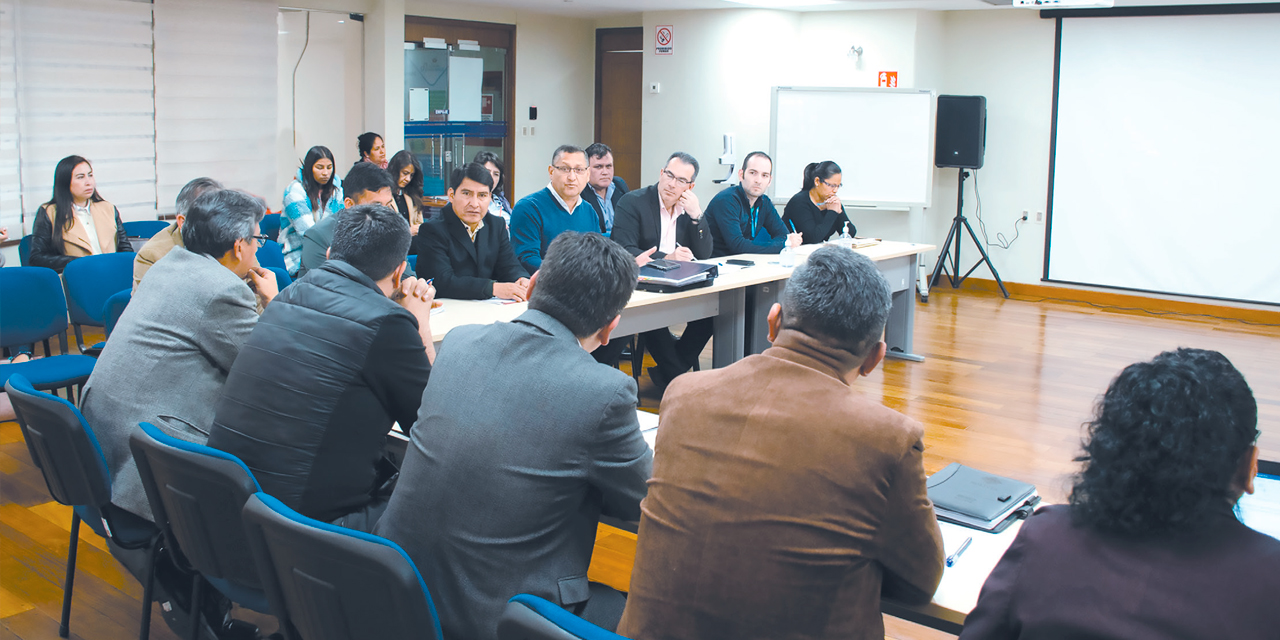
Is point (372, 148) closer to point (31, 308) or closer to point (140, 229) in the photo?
point (140, 229)

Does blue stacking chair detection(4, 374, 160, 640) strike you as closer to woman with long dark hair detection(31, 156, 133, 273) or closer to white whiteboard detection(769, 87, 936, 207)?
woman with long dark hair detection(31, 156, 133, 273)

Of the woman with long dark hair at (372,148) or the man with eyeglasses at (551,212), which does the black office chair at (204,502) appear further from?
the woman with long dark hair at (372,148)

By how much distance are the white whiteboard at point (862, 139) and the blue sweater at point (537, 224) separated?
424cm

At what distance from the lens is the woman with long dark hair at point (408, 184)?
6672 mm

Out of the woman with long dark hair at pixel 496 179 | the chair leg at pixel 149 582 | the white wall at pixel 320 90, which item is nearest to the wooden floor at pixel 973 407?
the chair leg at pixel 149 582

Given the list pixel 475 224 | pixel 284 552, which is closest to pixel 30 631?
pixel 284 552

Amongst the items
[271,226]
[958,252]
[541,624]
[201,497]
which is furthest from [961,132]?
[541,624]

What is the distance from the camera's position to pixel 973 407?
5340mm

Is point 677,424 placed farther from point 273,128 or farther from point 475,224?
point 273,128

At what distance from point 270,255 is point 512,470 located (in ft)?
12.5

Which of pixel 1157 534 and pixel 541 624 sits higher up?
pixel 1157 534

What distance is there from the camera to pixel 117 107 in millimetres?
6586

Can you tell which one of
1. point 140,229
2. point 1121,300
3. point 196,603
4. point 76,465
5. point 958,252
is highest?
point 140,229

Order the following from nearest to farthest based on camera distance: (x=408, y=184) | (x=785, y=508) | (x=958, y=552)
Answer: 1. (x=785, y=508)
2. (x=958, y=552)
3. (x=408, y=184)
